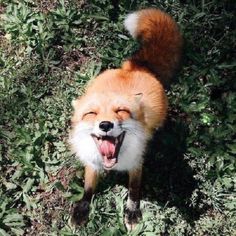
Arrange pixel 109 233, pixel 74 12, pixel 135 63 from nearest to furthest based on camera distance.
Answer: pixel 109 233 → pixel 135 63 → pixel 74 12

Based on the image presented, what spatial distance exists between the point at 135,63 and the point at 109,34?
1201mm

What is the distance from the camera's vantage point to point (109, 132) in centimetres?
404

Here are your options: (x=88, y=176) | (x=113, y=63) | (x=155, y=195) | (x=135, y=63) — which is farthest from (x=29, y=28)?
(x=155, y=195)

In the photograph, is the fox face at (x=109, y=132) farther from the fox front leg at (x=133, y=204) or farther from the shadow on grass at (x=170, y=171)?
the shadow on grass at (x=170, y=171)

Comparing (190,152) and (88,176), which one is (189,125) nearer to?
(190,152)

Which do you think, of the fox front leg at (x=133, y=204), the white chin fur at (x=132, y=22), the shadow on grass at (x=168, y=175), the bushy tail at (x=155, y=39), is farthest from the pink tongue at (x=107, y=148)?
the white chin fur at (x=132, y=22)

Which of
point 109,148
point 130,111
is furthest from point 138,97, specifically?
point 109,148

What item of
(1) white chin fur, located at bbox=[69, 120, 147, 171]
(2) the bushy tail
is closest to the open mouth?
(1) white chin fur, located at bbox=[69, 120, 147, 171]

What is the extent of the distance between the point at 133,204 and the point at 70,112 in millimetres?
1335

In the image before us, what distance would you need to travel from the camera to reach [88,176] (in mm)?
5004

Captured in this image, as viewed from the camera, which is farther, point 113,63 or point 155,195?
point 113,63

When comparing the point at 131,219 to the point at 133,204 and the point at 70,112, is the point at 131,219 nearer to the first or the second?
the point at 133,204

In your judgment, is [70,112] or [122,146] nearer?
[122,146]

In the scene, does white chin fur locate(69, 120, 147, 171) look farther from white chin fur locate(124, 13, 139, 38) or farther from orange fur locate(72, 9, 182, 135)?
white chin fur locate(124, 13, 139, 38)
